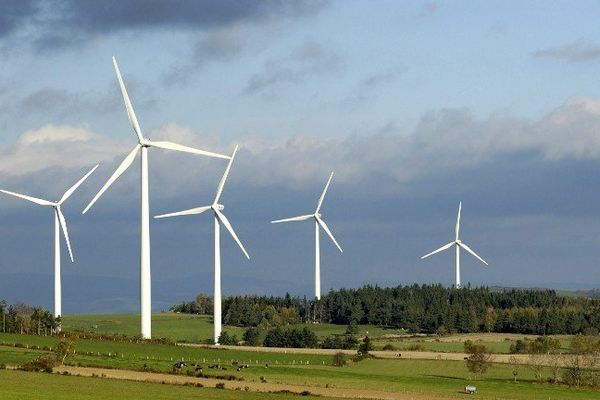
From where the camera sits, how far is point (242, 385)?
9738 cm

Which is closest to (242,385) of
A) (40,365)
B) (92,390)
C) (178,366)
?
(178,366)

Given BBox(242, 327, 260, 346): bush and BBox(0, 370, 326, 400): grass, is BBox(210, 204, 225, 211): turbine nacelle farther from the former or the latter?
BBox(0, 370, 326, 400): grass

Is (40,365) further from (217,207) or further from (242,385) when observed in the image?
(217,207)

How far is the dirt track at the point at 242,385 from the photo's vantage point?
9281cm

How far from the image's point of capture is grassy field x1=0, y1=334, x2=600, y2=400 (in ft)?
336

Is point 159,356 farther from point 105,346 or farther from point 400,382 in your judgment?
point 400,382

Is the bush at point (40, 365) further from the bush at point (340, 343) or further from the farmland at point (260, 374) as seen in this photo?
the bush at point (340, 343)

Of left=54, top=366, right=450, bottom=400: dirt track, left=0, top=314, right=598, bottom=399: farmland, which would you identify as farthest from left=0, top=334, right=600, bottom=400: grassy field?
left=54, top=366, right=450, bottom=400: dirt track

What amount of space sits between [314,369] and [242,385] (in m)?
25.4

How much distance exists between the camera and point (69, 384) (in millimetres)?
87688

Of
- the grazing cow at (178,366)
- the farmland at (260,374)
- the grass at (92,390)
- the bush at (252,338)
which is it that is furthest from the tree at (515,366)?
the bush at (252,338)

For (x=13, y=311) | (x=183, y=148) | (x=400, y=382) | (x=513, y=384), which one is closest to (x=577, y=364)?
(x=513, y=384)

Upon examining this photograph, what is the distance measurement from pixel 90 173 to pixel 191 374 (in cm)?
4519

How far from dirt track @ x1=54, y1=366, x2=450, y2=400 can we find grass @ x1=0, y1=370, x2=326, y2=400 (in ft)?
11.5
